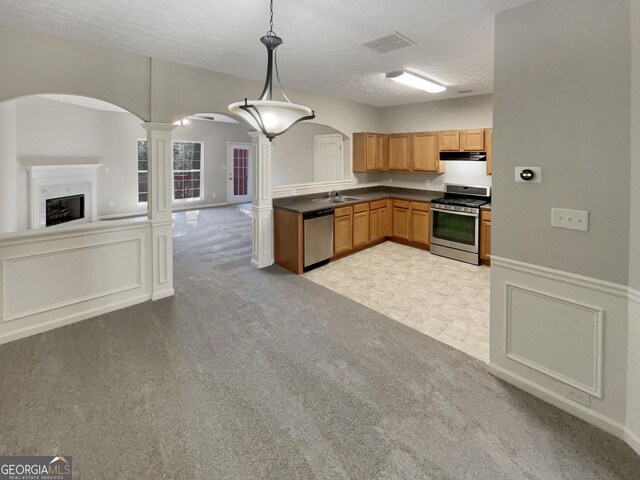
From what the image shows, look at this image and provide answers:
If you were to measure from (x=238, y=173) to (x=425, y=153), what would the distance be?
729 cm

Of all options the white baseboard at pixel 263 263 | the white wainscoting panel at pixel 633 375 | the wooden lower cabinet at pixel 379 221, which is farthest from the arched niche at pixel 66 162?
the white wainscoting panel at pixel 633 375

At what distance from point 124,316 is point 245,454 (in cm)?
237

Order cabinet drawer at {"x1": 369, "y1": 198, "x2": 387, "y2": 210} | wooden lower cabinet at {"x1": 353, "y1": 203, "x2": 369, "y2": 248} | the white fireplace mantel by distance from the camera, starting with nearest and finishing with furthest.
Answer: wooden lower cabinet at {"x1": 353, "y1": 203, "x2": 369, "y2": 248} < cabinet drawer at {"x1": 369, "y1": 198, "x2": 387, "y2": 210} < the white fireplace mantel

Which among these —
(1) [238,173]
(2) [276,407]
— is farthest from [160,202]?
(1) [238,173]

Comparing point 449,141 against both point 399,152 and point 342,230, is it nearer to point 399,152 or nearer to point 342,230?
point 399,152

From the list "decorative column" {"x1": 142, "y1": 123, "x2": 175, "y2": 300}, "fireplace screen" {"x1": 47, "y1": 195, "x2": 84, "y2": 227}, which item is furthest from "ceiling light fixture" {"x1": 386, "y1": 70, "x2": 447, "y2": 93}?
"fireplace screen" {"x1": 47, "y1": 195, "x2": 84, "y2": 227}

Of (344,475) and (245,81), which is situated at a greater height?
(245,81)

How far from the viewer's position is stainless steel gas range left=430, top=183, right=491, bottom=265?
529 centimetres

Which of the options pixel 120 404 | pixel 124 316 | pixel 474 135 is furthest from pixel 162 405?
pixel 474 135

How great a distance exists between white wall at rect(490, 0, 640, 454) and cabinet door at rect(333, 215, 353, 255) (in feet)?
10.1

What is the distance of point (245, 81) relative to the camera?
170 inches

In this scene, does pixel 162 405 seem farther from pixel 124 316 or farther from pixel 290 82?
pixel 290 82

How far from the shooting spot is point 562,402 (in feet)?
7.07

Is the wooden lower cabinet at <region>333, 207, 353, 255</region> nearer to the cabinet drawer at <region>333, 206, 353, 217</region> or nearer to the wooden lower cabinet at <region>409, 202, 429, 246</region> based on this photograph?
the cabinet drawer at <region>333, 206, 353, 217</region>
